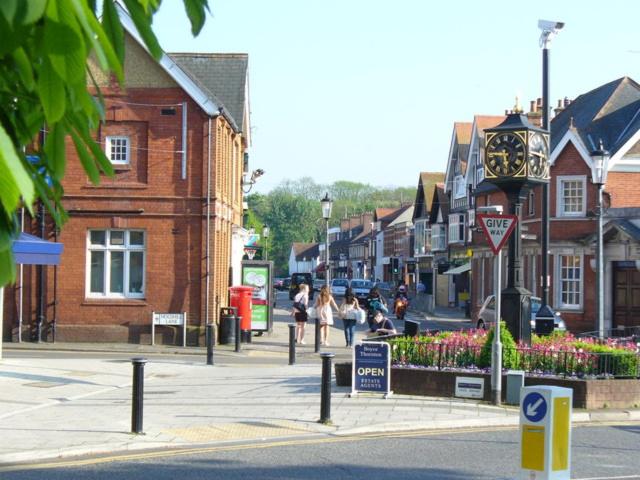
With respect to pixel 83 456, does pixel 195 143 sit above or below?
above

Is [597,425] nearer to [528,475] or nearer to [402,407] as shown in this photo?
[402,407]

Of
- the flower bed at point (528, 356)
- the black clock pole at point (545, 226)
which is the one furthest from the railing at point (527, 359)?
the black clock pole at point (545, 226)

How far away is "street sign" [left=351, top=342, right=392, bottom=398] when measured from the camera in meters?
15.7

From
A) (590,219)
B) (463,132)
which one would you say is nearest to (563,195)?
(590,219)

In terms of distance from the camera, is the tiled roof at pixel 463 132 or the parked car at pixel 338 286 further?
the parked car at pixel 338 286

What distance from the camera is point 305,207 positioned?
157375 mm

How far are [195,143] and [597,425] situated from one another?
1699cm

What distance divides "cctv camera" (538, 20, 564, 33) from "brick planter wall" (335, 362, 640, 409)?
44.0 feet

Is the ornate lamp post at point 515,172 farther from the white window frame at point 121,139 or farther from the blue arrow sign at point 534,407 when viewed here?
the white window frame at point 121,139

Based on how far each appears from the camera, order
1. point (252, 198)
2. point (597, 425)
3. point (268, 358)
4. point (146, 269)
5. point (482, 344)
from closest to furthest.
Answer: point (597, 425)
point (482, 344)
point (268, 358)
point (146, 269)
point (252, 198)

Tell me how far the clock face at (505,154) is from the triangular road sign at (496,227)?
6.97ft

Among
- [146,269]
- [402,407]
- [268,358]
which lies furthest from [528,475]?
[146,269]

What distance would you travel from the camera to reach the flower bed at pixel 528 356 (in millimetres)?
15578

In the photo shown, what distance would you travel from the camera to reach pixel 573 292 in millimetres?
38750
